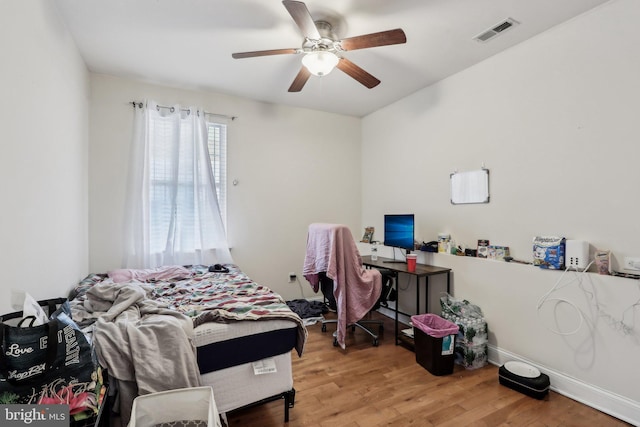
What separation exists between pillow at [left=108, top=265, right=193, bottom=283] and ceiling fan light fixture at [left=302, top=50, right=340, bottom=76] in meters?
2.18

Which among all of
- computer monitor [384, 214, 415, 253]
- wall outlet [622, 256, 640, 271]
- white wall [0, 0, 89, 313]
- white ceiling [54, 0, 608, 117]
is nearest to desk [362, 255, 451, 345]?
computer monitor [384, 214, 415, 253]

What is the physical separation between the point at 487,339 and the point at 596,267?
1040mm

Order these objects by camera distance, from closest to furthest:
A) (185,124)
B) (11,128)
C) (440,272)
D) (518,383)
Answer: (11,128), (518,383), (440,272), (185,124)

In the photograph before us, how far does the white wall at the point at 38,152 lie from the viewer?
1374mm

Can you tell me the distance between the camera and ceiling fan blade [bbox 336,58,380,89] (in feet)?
7.68

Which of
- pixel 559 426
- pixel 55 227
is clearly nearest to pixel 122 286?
pixel 55 227

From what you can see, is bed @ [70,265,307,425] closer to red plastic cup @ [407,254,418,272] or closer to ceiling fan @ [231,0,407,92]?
red plastic cup @ [407,254,418,272]

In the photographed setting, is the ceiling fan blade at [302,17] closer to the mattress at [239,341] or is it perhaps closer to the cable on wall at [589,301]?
the mattress at [239,341]

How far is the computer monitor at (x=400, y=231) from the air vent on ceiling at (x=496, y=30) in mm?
1676

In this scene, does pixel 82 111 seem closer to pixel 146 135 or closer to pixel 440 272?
pixel 146 135

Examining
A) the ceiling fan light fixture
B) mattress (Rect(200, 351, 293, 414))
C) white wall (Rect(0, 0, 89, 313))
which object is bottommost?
mattress (Rect(200, 351, 293, 414))

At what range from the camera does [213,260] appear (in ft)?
11.6

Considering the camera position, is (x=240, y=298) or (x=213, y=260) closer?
(x=240, y=298)

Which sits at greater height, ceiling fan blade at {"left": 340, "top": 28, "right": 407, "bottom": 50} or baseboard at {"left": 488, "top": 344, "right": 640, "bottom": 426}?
ceiling fan blade at {"left": 340, "top": 28, "right": 407, "bottom": 50}
